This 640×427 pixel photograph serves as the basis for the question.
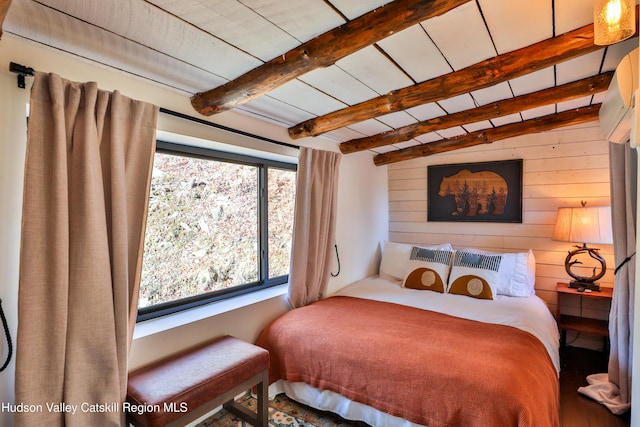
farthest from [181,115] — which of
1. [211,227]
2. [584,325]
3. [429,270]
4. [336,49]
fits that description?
[584,325]

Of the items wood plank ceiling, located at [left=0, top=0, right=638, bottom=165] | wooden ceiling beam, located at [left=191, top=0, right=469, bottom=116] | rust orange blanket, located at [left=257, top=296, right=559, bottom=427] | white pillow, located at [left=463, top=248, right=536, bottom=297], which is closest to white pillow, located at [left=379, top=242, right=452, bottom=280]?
white pillow, located at [left=463, top=248, right=536, bottom=297]

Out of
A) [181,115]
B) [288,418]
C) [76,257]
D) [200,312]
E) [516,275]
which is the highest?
[181,115]

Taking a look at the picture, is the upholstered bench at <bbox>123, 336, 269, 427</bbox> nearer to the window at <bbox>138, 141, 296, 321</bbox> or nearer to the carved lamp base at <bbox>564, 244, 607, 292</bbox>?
the window at <bbox>138, 141, 296, 321</bbox>

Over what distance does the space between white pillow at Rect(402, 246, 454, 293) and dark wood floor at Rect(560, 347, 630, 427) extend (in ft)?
3.51

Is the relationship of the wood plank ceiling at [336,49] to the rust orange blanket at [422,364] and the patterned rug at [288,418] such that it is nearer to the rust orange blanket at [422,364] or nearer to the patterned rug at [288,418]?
the rust orange blanket at [422,364]

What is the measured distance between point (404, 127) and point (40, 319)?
2652 millimetres

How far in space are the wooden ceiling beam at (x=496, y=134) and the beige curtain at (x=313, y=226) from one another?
105 cm

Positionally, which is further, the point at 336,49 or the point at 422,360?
the point at 422,360

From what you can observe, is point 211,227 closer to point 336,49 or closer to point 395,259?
point 336,49

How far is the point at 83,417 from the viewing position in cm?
129

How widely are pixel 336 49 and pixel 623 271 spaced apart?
226 centimetres

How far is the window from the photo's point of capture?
1934mm

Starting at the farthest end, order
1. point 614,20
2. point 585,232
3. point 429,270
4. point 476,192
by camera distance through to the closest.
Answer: point 476,192 → point 429,270 → point 585,232 → point 614,20

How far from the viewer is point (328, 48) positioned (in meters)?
1.35
